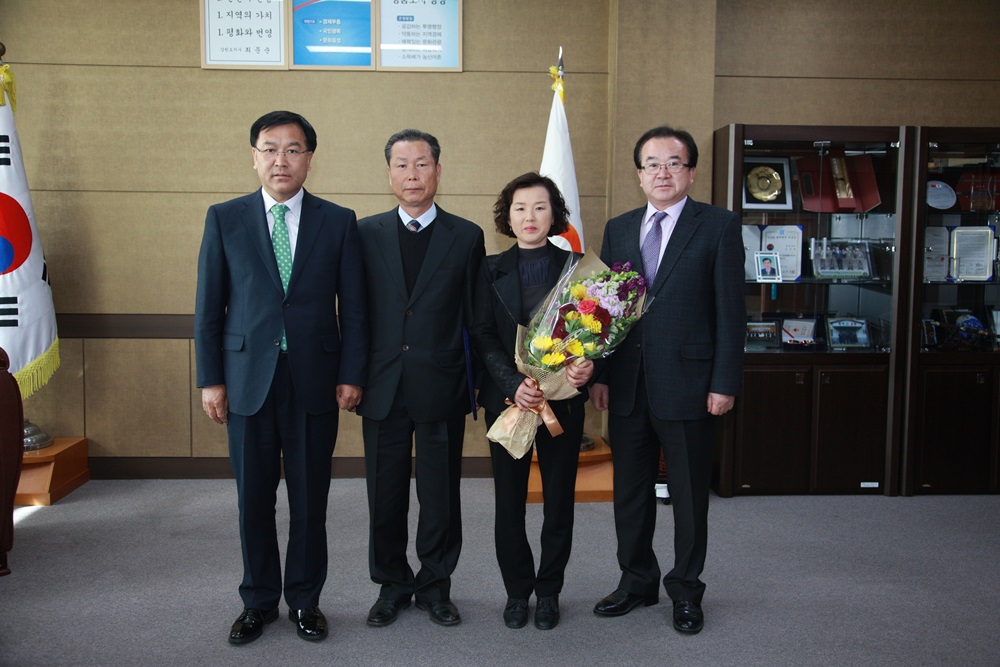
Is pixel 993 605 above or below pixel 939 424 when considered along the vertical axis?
below

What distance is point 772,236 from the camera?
14.9ft

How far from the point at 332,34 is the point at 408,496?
293 cm

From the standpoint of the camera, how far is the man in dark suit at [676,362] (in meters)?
2.81

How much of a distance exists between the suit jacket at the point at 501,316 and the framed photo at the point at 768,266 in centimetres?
212

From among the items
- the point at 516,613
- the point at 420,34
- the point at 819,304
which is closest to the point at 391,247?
the point at 516,613

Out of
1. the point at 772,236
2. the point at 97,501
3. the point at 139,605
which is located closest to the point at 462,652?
the point at 139,605

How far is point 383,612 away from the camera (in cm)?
288

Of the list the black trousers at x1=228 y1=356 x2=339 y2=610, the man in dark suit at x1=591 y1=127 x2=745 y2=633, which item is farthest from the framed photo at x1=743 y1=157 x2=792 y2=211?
the black trousers at x1=228 y1=356 x2=339 y2=610

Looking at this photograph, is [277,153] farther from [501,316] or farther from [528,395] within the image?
[528,395]

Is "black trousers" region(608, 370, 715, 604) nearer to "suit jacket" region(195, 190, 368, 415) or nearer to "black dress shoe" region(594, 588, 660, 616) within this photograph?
"black dress shoe" region(594, 588, 660, 616)

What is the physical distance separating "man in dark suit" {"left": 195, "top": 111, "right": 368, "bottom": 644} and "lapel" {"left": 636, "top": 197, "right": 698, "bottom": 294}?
1016 mm

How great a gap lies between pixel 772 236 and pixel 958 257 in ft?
3.50

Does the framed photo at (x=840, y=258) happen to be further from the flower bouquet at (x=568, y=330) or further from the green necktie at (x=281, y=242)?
the green necktie at (x=281, y=242)

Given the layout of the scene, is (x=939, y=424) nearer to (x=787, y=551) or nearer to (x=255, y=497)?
(x=787, y=551)
